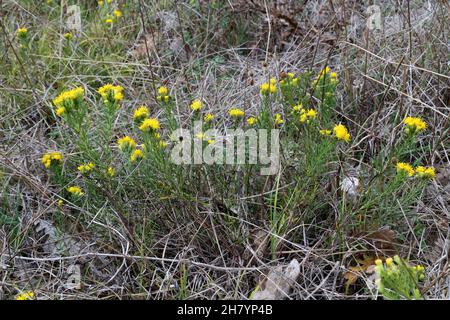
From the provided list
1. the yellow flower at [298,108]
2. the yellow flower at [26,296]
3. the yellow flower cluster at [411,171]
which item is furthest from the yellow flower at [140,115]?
the yellow flower cluster at [411,171]

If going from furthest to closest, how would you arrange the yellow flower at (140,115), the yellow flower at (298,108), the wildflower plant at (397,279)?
the yellow flower at (298,108) < the yellow flower at (140,115) < the wildflower plant at (397,279)

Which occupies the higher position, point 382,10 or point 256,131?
point 382,10

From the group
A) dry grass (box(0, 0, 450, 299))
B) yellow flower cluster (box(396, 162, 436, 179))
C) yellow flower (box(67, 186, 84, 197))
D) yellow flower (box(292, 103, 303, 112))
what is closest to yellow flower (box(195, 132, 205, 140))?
dry grass (box(0, 0, 450, 299))

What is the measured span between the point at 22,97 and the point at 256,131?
4.61ft

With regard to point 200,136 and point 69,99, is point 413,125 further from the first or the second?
point 69,99

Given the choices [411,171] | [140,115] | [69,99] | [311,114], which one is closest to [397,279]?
[411,171]

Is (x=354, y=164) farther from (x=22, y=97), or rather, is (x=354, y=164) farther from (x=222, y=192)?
(x=22, y=97)

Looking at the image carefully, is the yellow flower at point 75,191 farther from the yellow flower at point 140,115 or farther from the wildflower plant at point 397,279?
the wildflower plant at point 397,279

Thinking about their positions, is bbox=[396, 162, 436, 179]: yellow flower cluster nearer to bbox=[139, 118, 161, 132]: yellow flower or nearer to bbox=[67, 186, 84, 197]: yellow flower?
bbox=[139, 118, 161, 132]: yellow flower

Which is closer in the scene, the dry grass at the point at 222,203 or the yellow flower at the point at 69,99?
the yellow flower at the point at 69,99

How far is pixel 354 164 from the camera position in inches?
99.9
